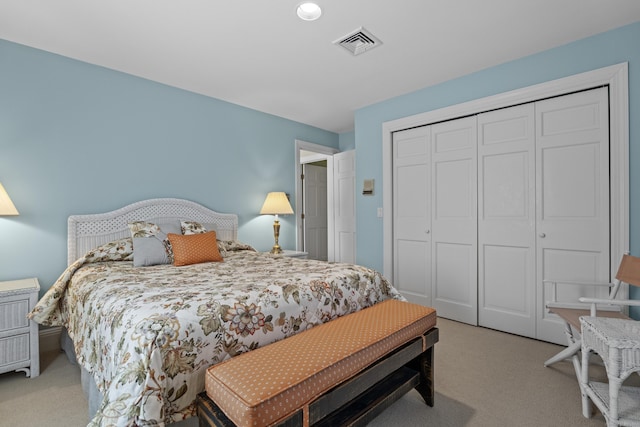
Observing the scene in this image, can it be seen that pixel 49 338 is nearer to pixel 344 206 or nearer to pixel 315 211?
pixel 344 206

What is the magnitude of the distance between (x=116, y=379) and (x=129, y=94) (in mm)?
2817

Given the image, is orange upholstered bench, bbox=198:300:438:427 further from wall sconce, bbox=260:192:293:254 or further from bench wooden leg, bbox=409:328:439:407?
wall sconce, bbox=260:192:293:254

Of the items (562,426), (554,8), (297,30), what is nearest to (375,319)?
(562,426)

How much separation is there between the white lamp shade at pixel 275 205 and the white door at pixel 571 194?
8.72ft

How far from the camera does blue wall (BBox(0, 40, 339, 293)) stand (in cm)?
255

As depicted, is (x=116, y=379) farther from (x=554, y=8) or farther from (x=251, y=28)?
(x=554, y=8)

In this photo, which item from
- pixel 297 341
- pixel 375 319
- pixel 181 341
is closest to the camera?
pixel 181 341

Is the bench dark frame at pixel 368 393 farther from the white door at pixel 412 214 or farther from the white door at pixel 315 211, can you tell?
the white door at pixel 315 211

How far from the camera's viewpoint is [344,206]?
194 inches

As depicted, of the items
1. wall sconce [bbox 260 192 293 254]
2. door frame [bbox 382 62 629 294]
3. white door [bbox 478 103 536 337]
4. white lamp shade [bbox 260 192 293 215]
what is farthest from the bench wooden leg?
white lamp shade [bbox 260 192 293 215]

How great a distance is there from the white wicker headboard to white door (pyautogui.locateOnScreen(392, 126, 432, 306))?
2.09m

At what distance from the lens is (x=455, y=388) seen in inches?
81.1

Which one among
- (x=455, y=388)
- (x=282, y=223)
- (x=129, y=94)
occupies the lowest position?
(x=455, y=388)

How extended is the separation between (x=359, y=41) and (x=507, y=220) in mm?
2082
